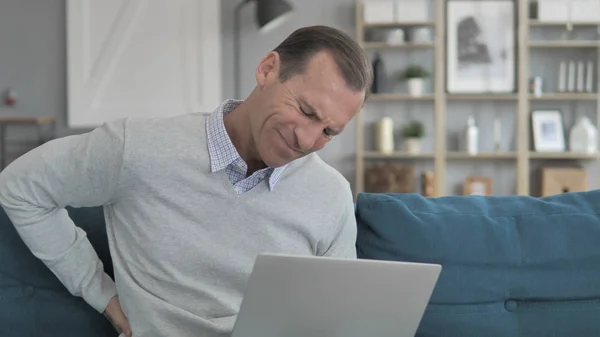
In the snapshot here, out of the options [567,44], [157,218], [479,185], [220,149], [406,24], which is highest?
[406,24]

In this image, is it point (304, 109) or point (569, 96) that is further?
point (569, 96)

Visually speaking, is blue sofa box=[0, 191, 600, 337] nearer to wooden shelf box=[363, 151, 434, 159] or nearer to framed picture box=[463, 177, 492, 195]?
wooden shelf box=[363, 151, 434, 159]

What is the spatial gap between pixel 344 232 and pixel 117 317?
1.77ft

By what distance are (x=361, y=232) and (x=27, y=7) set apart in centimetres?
573

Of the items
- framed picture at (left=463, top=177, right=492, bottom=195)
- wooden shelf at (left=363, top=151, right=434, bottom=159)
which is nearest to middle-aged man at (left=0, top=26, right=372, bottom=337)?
wooden shelf at (left=363, top=151, right=434, bottom=159)

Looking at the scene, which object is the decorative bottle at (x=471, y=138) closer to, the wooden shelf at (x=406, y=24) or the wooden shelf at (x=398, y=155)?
the wooden shelf at (x=398, y=155)

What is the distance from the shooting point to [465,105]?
6.60 meters

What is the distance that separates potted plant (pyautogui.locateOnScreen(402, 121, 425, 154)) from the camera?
254 inches

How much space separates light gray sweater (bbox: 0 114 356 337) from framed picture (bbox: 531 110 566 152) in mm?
5125

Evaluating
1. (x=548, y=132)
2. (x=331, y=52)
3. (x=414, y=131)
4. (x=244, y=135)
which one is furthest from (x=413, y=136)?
(x=331, y=52)

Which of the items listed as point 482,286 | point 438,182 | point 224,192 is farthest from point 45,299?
point 438,182

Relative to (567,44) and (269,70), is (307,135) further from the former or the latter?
(567,44)

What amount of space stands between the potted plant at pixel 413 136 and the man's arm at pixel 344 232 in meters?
4.71

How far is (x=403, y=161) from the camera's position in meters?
6.70
